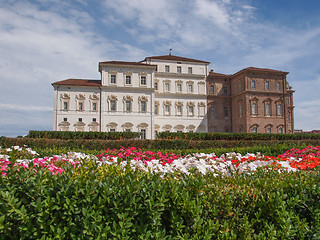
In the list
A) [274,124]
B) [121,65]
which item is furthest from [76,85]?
[274,124]

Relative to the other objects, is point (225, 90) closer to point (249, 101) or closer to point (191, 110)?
point (249, 101)

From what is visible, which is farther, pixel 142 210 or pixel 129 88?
pixel 129 88

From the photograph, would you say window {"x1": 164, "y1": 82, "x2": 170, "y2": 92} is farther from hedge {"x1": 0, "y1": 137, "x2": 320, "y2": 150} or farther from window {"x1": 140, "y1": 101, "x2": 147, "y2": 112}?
hedge {"x1": 0, "y1": 137, "x2": 320, "y2": 150}

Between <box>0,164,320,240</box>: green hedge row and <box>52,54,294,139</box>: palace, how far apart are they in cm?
3122

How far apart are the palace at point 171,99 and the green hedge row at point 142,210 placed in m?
31.2

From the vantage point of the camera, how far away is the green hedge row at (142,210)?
2.54m

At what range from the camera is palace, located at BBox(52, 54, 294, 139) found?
33969 millimetres

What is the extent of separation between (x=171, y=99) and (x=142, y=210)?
3706 centimetres

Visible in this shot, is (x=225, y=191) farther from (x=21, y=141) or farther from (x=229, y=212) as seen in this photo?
(x=21, y=141)

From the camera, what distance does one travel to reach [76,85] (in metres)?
34.1

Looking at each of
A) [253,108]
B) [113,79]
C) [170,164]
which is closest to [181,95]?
[113,79]

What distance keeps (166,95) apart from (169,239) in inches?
1465

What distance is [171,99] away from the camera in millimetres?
39469

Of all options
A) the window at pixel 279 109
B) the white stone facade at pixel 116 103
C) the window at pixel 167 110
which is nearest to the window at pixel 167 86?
the white stone facade at pixel 116 103
